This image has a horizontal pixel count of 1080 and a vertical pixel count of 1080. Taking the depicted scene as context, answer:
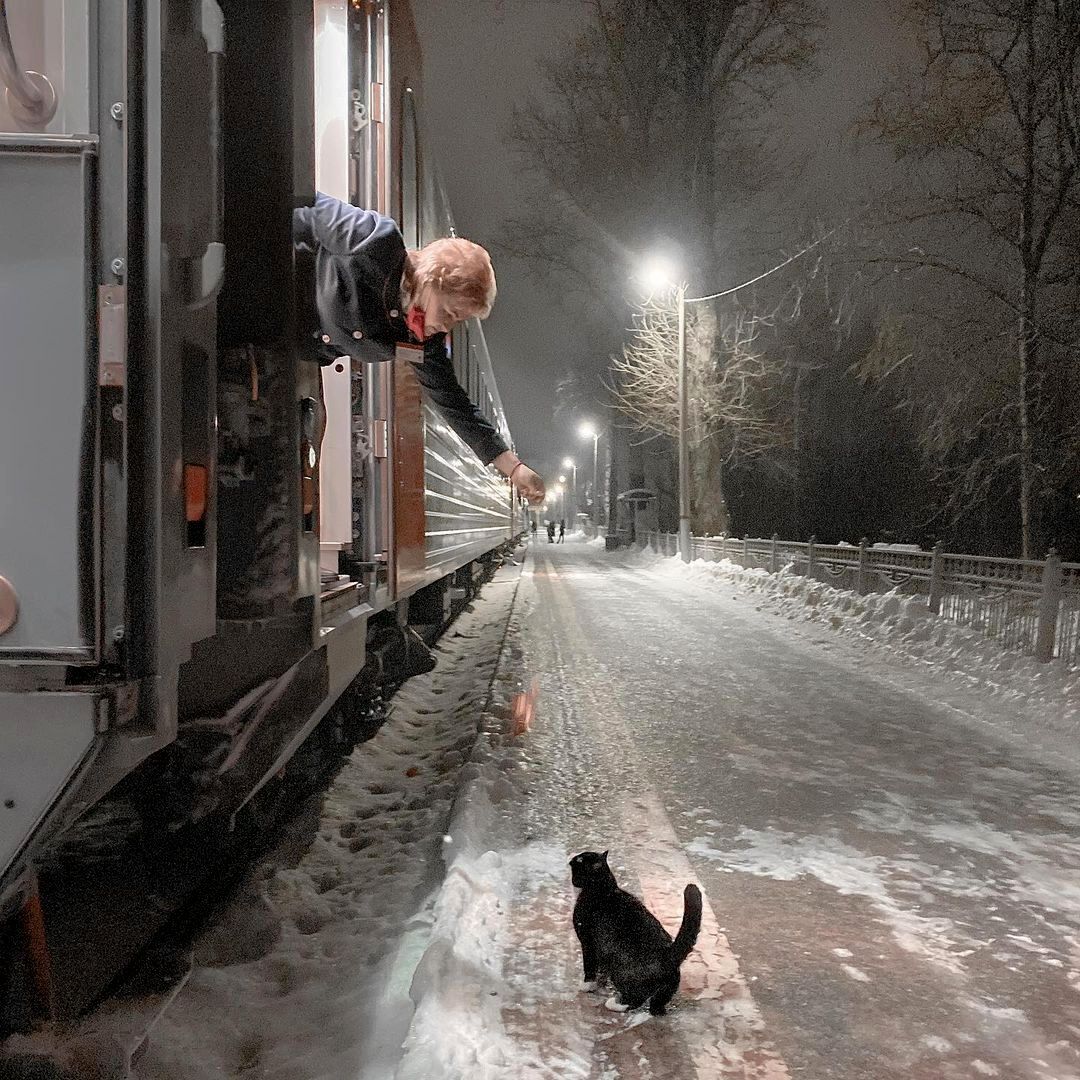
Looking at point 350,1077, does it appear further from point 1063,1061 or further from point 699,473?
point 699,473

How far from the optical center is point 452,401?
3156mm

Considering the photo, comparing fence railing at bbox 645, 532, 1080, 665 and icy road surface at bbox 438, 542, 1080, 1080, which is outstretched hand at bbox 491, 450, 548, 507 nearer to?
icy road surface at bbox 438, 542, 1080, 1080

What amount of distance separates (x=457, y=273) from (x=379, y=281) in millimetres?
227

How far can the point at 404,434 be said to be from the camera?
428cm

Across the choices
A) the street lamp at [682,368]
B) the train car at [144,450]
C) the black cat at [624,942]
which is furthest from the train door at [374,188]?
the street lamp at [682,368]

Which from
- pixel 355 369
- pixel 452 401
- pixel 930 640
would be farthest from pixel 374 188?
pixel 930 640

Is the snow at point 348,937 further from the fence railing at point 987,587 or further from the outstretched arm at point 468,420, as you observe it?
the fence railing at point 987,587

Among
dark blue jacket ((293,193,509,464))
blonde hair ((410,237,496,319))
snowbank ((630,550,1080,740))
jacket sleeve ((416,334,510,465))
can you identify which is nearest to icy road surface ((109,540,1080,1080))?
snowbank ((630,550,1080,740))

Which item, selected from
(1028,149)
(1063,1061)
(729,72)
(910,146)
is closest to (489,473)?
(910,146)

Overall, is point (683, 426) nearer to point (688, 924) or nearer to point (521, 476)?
point (521, 476)

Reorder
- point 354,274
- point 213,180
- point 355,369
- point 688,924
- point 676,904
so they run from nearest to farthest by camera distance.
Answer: point 213,180
point 688,924
point 354,274
point 676,904
point 355,369

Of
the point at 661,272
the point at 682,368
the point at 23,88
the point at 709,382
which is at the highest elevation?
the point at 661,272

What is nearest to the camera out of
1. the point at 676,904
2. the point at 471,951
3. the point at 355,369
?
the point at 471,951

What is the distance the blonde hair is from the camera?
8.27 ft
